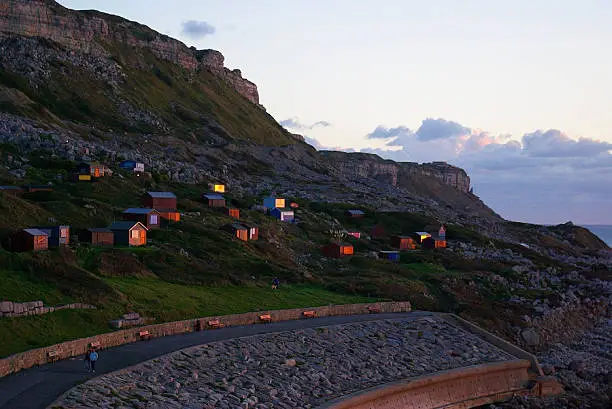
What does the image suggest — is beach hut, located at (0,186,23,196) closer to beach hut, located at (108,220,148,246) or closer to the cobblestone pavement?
beach hut, located at (108,220,148,246)

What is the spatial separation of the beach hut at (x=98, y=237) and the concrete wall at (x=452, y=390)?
104 feet

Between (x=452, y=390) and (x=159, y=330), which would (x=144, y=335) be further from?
(x=452, y=390)

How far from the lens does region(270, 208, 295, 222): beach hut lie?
102m

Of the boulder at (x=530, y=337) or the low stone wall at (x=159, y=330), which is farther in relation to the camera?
the boulder at (x=530, y=337)

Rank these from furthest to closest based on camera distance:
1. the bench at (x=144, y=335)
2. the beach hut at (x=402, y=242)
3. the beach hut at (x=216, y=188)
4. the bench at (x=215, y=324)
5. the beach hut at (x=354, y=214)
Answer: the beach hut at (x=354, y=214) → the beach hut at (x=216, y=188) → the beach hut at (x=402, y=242) → the bench at (x=215, y=324) → the bench at (x=144, y=335)

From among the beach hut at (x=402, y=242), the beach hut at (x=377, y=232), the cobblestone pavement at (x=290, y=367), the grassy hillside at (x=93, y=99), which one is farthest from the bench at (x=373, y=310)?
the grassy hillside at (x=93, y=99)

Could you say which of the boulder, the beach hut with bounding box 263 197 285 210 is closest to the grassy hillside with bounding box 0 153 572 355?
the beach hut with bounding box 263 197 285 210

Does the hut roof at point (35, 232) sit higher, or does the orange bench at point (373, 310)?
the hut roof at point (35, 232)

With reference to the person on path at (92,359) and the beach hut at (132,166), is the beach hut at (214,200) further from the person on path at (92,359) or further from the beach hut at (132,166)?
the person on path at (92,359)

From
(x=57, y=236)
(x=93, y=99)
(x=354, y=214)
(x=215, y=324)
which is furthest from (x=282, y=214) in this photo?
(x=93, y=99)

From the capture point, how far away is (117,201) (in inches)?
3374

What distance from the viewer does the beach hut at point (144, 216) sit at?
71.6 meters

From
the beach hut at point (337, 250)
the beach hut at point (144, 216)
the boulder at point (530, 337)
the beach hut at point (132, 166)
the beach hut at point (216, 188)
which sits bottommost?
the boulder at point (530, 337)

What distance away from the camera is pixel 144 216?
71688 mm
